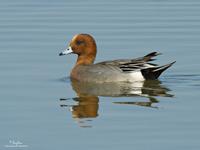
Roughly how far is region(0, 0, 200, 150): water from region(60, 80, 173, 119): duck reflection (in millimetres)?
17

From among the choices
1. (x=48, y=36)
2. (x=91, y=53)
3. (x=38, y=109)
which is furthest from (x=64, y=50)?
(x=38, y=109)

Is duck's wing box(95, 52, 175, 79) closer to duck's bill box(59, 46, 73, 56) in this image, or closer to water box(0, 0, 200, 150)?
water box(0, 0, 200, 150)

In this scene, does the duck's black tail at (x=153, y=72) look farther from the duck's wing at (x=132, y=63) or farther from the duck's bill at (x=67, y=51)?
the duck's bill at (x=67, y=51)

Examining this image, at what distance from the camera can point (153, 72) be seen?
1412 centimetres

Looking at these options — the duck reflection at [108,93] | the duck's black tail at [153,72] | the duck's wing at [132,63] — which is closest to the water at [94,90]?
the duck reflection at [108,93]

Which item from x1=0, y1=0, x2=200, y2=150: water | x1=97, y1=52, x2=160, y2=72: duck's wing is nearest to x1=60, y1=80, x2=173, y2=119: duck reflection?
x1=0, y1=0, x2=200, y2=150: water

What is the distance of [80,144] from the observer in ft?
32.8

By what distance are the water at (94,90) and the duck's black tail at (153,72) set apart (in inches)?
7.9

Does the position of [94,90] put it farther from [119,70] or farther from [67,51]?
[67,51]

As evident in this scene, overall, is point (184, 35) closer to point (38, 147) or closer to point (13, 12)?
point (13, 12)

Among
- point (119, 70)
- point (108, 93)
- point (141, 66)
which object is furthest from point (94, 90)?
point (141, 66)

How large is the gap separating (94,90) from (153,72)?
106 cm

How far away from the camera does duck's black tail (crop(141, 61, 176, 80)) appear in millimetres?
13945

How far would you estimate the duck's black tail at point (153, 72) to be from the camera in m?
13.9
